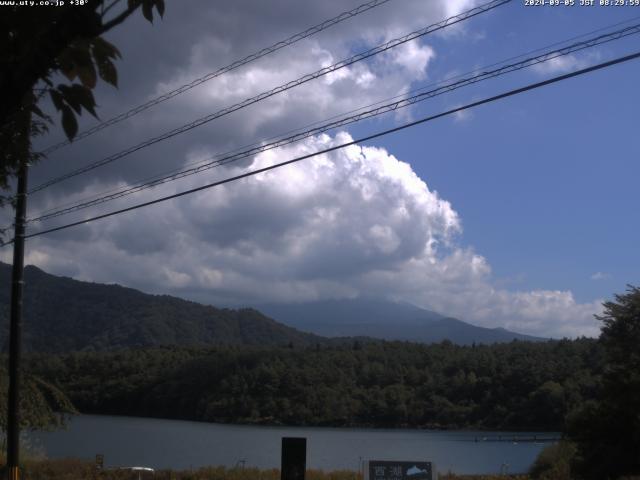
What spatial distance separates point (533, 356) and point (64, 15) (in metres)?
54.0

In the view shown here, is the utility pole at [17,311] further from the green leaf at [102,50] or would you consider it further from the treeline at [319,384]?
the treeline at [319,384]

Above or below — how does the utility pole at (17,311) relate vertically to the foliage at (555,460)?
above

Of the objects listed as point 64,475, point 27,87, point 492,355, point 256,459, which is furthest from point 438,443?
point 27,87

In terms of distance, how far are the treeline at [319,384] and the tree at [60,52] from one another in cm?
4887

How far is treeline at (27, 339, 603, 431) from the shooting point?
54375 mm

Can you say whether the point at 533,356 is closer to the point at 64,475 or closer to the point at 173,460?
the point at 173,460

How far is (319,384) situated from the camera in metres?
67.2

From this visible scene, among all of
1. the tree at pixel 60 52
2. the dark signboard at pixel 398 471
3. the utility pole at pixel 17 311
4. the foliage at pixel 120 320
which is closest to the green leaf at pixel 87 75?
the tree at pixel 60 52

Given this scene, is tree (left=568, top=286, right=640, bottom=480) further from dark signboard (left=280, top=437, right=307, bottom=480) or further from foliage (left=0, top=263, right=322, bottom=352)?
foliage (left=0, top=263, right=322, bottom=352)

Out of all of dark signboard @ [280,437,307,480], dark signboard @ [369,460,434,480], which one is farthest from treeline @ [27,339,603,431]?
dark signboard @ [280,437,307,480]

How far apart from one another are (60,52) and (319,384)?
65362 mm

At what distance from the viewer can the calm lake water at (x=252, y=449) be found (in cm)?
3062

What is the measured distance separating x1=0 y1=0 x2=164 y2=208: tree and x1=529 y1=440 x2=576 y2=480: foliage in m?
21.2

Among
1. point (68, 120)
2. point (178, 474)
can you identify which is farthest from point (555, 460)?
point (68, 120)
